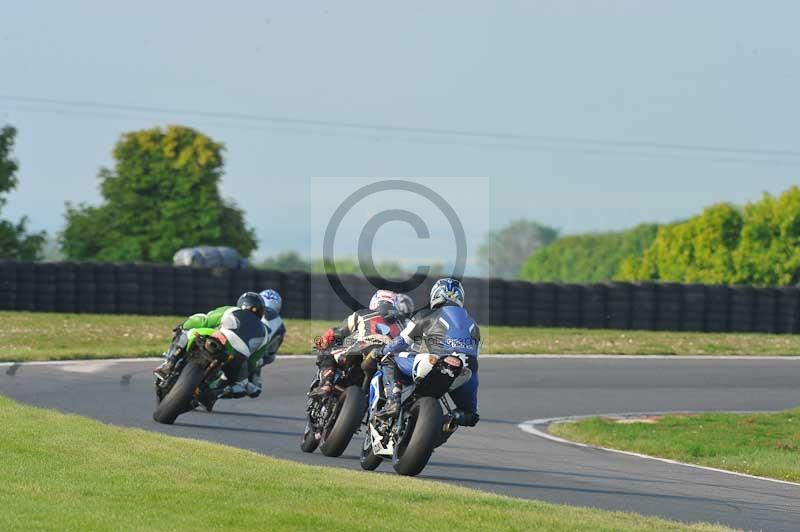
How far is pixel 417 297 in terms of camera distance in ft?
106

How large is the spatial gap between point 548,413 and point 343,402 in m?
6.79

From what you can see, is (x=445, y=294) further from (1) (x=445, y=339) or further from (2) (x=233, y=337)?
(2) (x=233, y=337)

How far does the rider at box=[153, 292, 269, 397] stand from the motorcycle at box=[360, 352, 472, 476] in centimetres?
348

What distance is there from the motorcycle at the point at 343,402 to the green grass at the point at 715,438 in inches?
149

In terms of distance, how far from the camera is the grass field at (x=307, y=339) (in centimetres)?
2736

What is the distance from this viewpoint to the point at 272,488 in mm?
9352

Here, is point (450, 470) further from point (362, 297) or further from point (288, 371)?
point (362, 297)

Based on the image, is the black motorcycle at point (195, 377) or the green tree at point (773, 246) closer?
the black motorcycle at point (195, 377)

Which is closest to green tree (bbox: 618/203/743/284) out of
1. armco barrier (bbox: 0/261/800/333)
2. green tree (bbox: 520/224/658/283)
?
armco barrier (bbox: 0/261/800/333)

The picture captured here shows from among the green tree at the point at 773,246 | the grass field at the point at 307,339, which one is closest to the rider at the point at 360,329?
the grass field at the point at 307,339

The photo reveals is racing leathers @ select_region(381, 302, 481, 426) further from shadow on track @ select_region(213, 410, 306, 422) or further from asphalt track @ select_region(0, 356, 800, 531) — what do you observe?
shadow on track @ select_region(213, 410, 306, 422)

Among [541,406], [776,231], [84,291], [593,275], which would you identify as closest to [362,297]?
[84,291]

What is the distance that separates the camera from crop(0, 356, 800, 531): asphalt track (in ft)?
36.6

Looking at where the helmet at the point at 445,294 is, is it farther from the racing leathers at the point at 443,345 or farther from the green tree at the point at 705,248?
the green tree at the point at 705,248
